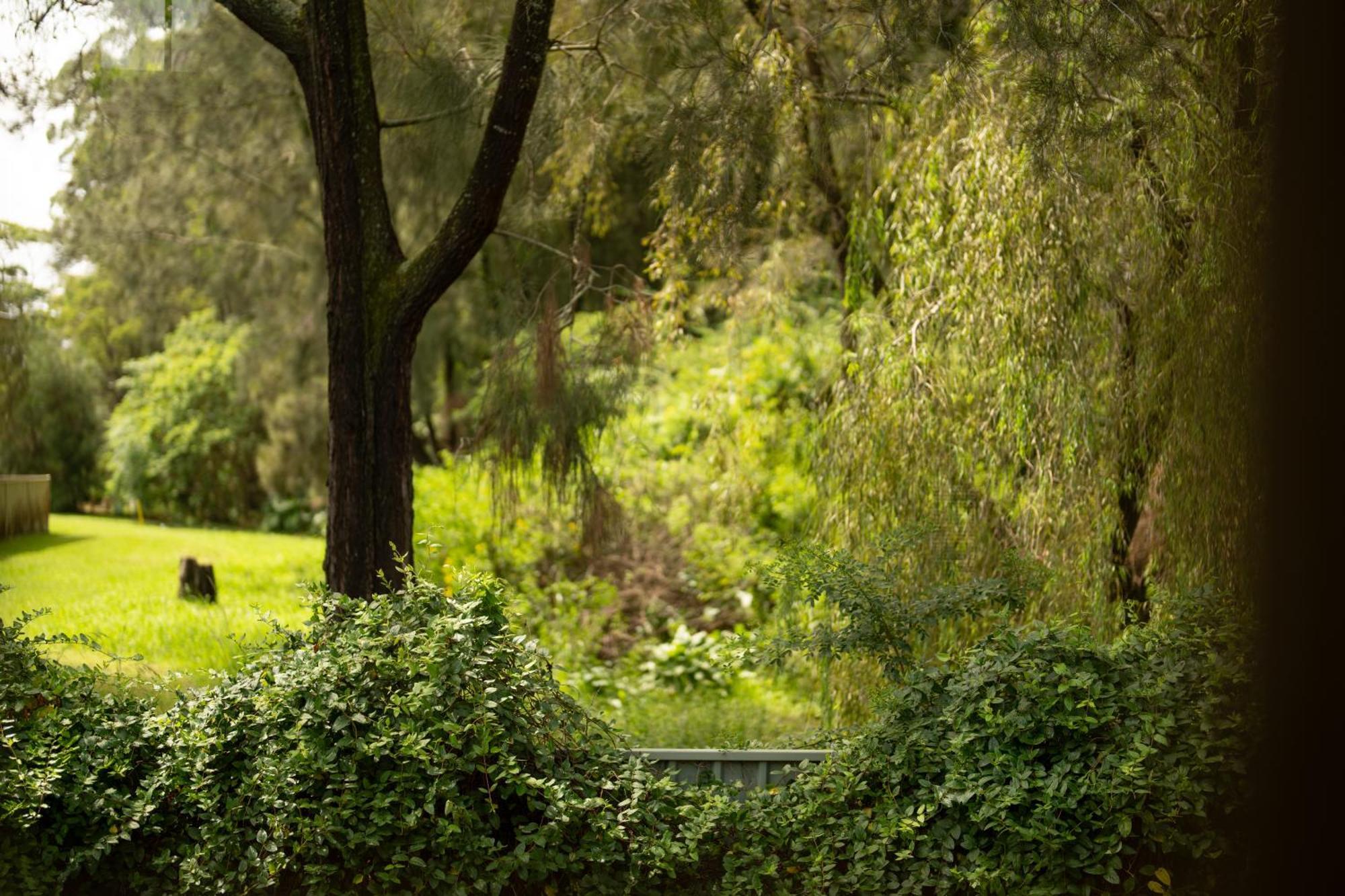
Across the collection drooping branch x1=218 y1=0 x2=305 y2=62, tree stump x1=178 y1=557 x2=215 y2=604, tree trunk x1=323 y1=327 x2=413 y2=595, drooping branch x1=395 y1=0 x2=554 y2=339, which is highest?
drooping branch x1=218 y1=0 x2=305 y2=62

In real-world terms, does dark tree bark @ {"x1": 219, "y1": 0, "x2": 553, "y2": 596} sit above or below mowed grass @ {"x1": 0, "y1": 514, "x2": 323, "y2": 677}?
above

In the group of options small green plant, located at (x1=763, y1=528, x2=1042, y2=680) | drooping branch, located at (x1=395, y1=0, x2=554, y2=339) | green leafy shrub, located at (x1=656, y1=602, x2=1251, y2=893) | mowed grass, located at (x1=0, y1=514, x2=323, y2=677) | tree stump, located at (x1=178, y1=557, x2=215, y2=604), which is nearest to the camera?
green leafy shrub, located at (x1=656, y1=602, x2=1251, y2=893)

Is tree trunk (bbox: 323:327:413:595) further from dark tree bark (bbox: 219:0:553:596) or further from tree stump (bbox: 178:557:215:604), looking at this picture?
tree stump (bbox: 178:557:215:604)

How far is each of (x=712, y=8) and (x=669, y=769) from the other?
4244 millimetres

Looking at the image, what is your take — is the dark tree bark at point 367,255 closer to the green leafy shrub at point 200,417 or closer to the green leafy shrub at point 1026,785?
the green leafy shrub at point 1026,785

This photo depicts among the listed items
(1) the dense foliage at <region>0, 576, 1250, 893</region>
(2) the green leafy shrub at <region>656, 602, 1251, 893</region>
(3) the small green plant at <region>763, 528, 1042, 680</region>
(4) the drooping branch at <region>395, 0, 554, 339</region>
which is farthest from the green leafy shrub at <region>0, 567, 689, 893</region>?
(4) the drooping branch at <region>395, 0, 554, 339</region>

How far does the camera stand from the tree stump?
1004 centimetres

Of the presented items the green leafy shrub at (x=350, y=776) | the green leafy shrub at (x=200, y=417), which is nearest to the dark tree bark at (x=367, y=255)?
the green leafy shrub at (x=350, y=776)

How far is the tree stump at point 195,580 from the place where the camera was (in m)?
10.0

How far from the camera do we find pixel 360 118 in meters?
5.61

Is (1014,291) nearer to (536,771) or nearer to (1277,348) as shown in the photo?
(536,771)

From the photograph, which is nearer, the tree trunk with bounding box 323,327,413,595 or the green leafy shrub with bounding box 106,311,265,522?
the tree trunk with bounding box 323,327,413,595

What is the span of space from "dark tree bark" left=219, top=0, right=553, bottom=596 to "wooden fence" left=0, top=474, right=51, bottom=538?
258 cm

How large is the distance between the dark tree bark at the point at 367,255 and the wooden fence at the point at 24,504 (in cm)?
258
